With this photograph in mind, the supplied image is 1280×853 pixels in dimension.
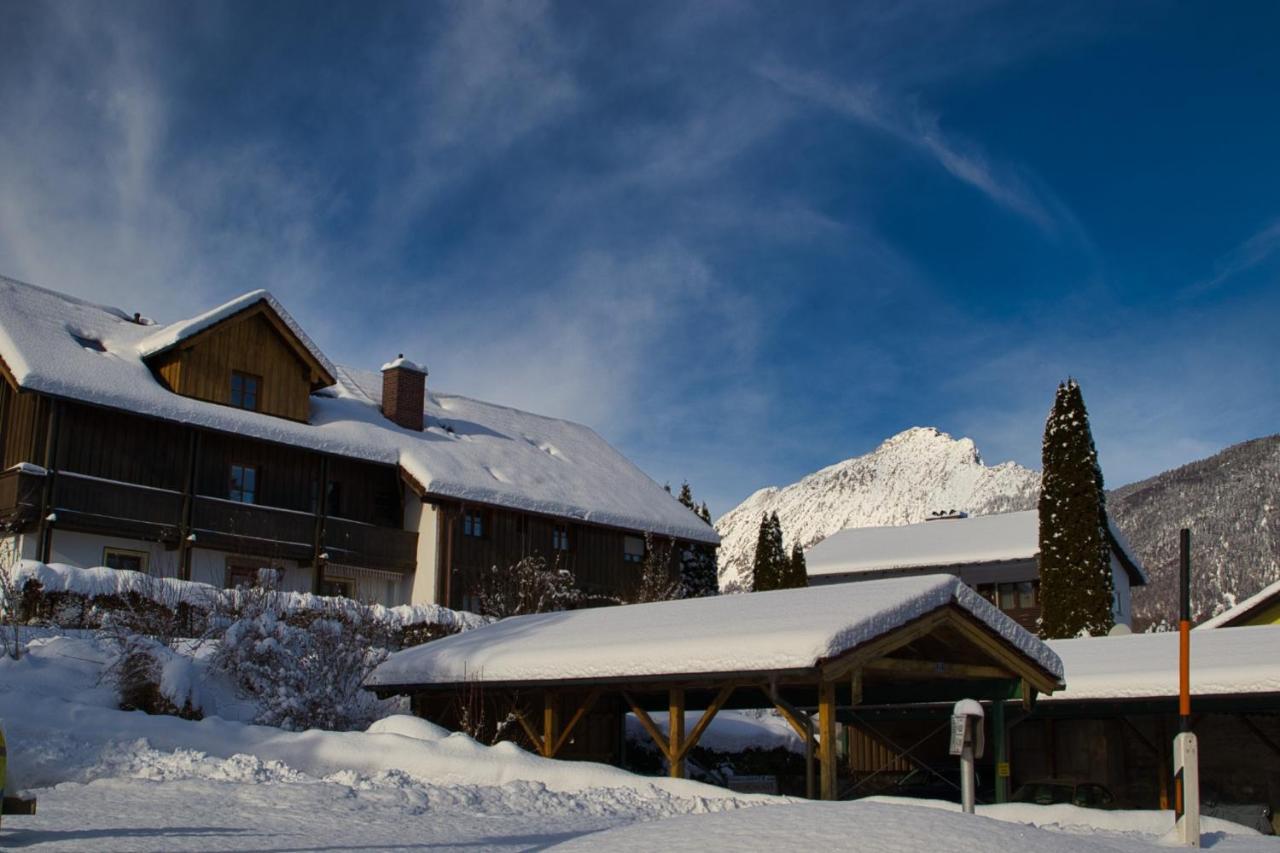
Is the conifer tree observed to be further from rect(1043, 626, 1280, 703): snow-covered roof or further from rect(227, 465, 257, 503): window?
rect(1043, 626, 1280, 703): snow-covered roof

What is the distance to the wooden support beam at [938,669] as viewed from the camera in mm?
16250

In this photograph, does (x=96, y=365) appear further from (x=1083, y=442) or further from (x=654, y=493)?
(x=1083, y=442)

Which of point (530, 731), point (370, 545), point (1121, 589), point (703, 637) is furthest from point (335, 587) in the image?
point (1121, 589)

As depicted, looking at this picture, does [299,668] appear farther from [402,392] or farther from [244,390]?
[402,392]

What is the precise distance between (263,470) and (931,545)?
92.2 ft

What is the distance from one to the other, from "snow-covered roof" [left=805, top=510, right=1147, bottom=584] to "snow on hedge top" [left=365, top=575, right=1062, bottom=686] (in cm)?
3114

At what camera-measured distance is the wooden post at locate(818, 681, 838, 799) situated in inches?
581

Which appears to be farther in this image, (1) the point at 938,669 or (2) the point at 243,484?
(2) the point at 243,484

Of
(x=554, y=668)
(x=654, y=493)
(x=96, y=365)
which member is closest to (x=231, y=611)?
(x=554, y=668)

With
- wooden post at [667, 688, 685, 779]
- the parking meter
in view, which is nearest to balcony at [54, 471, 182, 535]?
wooden post at [667, 688, 685, 779]

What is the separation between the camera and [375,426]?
113 ft

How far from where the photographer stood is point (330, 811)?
11914 millimetres

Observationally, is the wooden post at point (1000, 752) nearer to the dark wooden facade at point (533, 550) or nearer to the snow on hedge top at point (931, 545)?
the dark wooden facade at point (533, 550)

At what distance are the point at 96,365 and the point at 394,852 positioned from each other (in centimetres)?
2193
